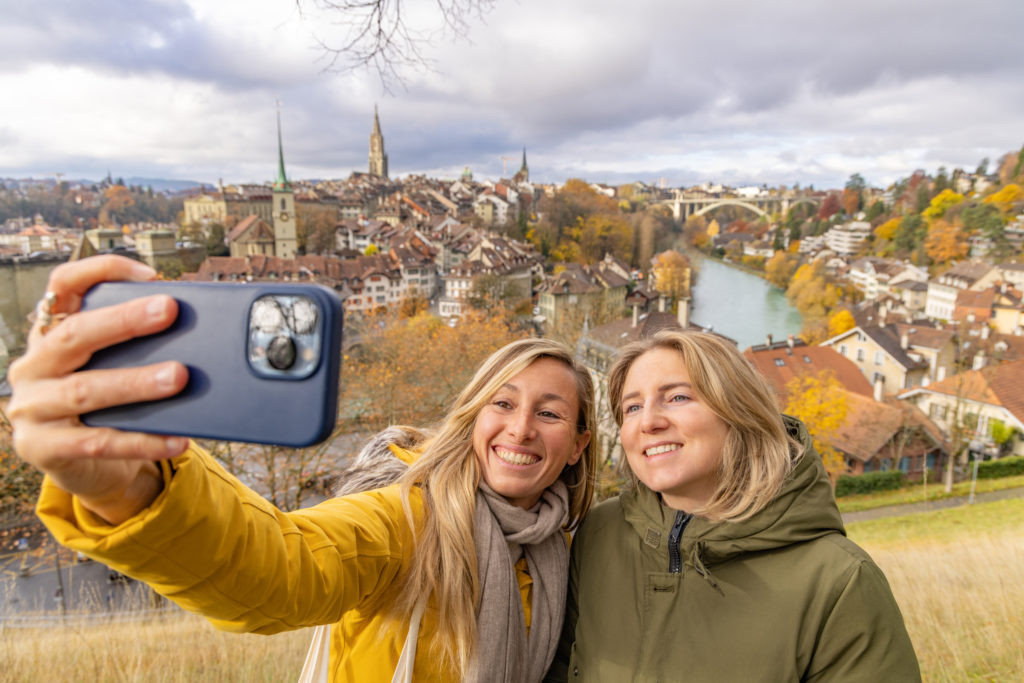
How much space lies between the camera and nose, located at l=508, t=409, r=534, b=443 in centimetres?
145

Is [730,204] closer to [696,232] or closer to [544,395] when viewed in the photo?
[696,232]

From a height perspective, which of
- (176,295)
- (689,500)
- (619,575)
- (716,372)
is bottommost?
(619,575)

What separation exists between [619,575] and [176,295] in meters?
1.19

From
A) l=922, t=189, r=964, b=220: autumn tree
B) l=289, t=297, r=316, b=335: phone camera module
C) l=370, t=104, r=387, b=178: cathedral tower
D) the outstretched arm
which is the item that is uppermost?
l=370, t=104, r=387, b=178: cathedral tower

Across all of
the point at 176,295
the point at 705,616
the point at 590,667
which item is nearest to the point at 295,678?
the point at 590,667

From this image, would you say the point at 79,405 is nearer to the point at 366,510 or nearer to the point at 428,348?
the point at 366,510

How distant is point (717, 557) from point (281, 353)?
3.53 feet

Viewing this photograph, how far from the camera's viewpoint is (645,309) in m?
33.6

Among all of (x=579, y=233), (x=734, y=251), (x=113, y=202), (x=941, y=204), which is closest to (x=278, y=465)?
(x=579, y=233)

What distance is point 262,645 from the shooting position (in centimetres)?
308

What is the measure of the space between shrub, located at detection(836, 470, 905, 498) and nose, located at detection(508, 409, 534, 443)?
1518 centimetres

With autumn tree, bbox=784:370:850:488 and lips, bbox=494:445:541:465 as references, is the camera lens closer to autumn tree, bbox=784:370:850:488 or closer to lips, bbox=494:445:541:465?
lips, bbox=494:445:541:465

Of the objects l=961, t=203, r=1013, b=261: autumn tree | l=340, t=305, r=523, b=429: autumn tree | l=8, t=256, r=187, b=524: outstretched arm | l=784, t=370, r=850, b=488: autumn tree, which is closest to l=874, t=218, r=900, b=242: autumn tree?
l=961, t=203, r=1013, b=261: autumn tree

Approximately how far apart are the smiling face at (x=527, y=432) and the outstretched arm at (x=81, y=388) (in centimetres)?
90
